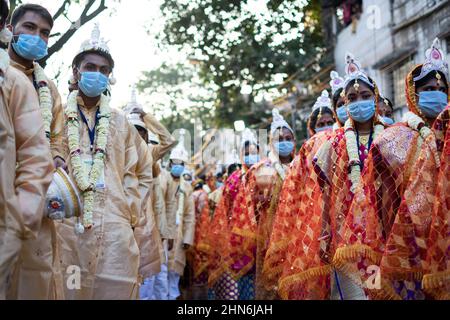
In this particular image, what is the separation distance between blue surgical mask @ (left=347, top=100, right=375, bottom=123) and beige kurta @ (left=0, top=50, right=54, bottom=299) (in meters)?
2.75

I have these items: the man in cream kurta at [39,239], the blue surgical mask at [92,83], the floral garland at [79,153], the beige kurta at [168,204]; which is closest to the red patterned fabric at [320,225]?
the floral garland at [79,153]

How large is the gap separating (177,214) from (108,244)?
6082mm

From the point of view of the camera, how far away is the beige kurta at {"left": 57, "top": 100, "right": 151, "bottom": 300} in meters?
4.66

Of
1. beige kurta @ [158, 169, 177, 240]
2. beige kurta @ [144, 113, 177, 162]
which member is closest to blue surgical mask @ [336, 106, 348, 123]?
beige kurta @ [144, 113, 177, 162]

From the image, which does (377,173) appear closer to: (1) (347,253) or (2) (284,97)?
(1) (347,253)

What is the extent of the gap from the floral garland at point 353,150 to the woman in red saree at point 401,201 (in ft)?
1.10

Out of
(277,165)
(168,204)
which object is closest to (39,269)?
(277,165)

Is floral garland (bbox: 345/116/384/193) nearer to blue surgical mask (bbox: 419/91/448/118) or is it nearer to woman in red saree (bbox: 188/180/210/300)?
blue surgical mask (bbox: 419/91/448/118)

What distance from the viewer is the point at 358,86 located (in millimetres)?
5199

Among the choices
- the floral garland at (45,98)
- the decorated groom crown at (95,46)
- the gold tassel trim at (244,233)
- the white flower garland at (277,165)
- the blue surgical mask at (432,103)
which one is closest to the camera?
the floral garland at (45,98)

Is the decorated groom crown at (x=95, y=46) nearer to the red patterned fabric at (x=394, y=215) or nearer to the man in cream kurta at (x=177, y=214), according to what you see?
the red patterned fabric at (x=394, y=215)

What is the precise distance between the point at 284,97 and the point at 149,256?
13.5 m

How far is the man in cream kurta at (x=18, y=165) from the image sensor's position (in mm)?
2822
